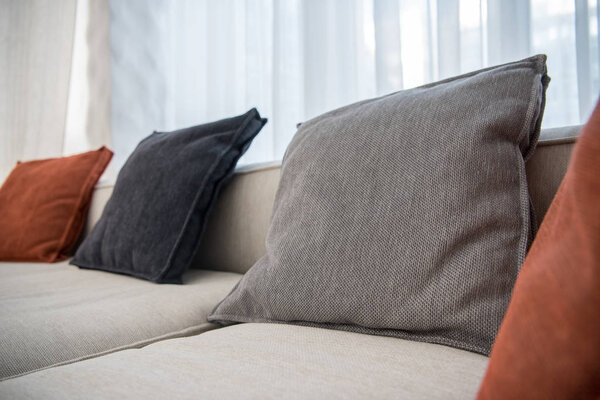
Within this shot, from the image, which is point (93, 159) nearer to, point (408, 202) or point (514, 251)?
point (408, 202)

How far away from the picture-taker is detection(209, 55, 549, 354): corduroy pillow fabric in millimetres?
556

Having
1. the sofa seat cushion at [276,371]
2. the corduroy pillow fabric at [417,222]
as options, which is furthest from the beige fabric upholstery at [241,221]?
the sofa seat cushion at [276,371]

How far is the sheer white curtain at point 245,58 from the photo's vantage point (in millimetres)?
1188

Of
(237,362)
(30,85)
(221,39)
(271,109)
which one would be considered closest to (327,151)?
(237,362)

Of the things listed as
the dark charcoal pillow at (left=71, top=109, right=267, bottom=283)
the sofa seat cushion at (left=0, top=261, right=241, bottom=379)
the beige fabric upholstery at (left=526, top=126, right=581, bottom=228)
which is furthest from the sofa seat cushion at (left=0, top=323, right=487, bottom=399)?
the dark charcoal pillow at (left=71, top=109, right=267, bottom=283)

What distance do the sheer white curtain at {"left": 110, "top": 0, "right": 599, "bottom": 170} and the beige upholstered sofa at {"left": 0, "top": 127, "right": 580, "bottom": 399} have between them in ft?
1.82

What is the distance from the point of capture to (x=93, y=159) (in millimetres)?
1757

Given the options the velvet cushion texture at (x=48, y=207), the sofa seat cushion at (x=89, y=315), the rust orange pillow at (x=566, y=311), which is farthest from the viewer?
the velvet cushion texture at (x=48, y=207)

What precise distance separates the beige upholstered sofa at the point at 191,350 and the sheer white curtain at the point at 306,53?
21.9 inches

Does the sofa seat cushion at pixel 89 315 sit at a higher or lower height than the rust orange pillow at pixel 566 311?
lower

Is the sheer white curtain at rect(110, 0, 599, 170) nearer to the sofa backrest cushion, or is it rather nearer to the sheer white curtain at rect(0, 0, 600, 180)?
the sheer white curtain at rect(0, 0, 600, 180)

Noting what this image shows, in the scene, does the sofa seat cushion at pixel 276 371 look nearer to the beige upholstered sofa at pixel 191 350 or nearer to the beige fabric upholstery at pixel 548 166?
the beige upholstered sofa at pixel 191 350

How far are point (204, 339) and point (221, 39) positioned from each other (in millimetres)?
1706

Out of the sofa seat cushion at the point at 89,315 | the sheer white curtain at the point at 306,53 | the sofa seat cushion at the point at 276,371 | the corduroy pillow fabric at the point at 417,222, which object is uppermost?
the sheer white curtain at the point at 306,53
